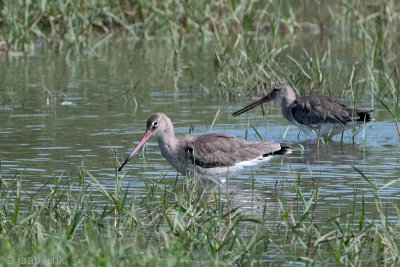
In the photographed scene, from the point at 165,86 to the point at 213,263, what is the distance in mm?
9358

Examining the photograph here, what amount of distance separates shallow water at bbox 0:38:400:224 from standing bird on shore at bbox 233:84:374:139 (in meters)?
0.18

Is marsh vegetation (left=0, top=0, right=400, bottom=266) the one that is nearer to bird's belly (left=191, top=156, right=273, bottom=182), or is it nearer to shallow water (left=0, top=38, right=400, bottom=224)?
shallow water (left=0, top=38, right=400, bottom=224)

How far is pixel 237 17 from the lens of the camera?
1825cm

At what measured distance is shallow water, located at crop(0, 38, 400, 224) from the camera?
28.3 feet

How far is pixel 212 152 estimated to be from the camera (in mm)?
8812

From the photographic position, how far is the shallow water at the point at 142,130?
8.62 meters

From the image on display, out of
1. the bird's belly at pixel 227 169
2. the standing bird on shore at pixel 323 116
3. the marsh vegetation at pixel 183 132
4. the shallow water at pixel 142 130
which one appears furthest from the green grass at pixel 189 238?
the standing bird on shore at pixel 323 116

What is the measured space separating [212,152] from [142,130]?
2.65m

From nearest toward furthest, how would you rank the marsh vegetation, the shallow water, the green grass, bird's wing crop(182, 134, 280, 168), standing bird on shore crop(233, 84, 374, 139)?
1. the green grass
2. the marsh vegetation
3. the shallow water
4. bird's wing crop(182, 134, 280, 168)
5. standing bird on shore crop(233, 84, 374, 139)

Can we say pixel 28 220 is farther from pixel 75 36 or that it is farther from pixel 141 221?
pixel 75 36

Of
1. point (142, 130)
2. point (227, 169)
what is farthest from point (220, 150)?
point (142, 130)

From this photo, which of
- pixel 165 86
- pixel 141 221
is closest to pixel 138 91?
pixel 165 86

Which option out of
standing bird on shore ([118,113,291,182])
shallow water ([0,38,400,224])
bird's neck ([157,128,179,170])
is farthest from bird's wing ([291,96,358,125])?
bird's neck ([157,128,179,170])

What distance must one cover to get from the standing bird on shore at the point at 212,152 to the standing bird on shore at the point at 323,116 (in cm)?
210
